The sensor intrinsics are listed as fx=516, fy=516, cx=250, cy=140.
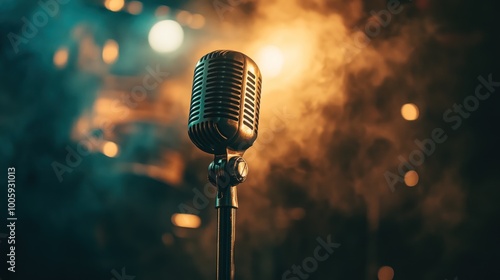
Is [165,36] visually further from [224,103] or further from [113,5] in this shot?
[224,103]

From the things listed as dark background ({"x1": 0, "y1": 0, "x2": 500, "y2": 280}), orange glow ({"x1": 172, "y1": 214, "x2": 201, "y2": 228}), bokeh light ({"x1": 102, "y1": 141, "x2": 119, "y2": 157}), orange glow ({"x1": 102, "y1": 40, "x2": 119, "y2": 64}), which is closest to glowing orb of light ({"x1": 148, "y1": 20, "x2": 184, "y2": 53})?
dark background ({"x1": 0, "y1": 0, "x2": 500, "y2": 280})

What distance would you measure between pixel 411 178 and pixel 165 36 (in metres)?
2.26

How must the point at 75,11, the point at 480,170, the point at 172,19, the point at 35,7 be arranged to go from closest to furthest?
the point at 480,170, the point at 35,7, the point at 75,11, the point at 172,19

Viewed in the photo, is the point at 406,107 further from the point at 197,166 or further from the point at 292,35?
the point at 197,166

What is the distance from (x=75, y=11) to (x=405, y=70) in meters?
2.55

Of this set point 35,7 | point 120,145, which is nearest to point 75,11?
A: point 35,7

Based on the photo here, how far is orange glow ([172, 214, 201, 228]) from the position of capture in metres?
4.45

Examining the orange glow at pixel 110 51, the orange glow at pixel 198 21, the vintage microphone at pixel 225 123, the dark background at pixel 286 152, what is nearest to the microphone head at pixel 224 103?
the vintage microphone at pixel 225 123

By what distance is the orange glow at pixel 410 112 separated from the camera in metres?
3.68

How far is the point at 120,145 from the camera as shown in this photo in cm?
443

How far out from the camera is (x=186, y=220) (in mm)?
4492

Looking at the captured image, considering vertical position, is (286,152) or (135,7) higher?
(135,7)

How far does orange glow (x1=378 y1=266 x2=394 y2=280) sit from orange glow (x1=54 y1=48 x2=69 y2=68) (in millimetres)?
2889

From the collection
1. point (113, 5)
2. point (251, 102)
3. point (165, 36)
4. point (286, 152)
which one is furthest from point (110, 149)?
point (251, 102)
